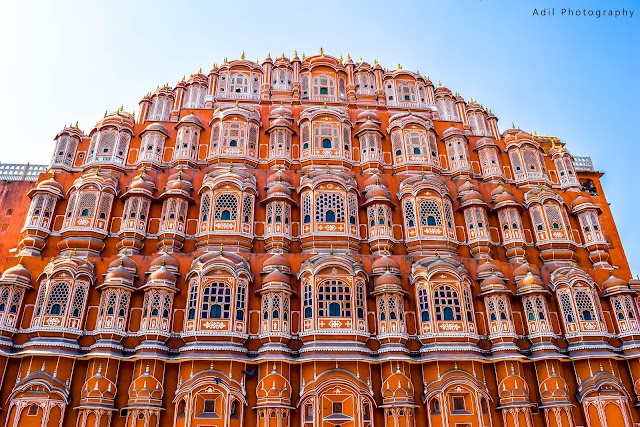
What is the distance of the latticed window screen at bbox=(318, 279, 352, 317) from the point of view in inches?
869

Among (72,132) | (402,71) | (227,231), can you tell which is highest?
(402,71)

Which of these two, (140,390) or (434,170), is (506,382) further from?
(140,390)

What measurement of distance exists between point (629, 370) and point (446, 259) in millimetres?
9650

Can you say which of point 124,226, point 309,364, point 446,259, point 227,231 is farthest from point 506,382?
point 124,226

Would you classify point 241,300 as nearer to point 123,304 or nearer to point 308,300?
point 308,300

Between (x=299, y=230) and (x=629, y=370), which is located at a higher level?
(x=299, y=230)

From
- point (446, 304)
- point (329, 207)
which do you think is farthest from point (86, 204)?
point (446, 304)

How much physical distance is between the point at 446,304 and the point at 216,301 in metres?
10.8

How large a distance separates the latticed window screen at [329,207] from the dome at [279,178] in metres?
2.18

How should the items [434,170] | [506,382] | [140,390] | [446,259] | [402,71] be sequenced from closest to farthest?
[140,390], [506,382], [446,259], [434,170], [402,71]

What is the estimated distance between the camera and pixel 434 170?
28.9 meters

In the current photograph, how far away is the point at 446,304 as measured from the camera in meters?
22.7

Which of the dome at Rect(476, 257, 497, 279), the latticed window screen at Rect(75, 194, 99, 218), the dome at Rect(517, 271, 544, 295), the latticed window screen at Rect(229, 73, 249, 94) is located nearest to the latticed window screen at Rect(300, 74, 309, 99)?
the latticed window screen at Rect(229, 73, 249, 94)

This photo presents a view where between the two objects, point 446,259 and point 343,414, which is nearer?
point 343,414
